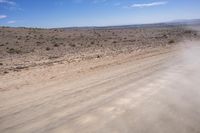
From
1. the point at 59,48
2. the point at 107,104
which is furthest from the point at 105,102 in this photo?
the point at 59,48

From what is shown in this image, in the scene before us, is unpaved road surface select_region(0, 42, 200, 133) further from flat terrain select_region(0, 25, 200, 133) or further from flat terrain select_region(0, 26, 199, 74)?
flat terrain select_region(0, 26, 199, 74)

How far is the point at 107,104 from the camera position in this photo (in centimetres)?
663

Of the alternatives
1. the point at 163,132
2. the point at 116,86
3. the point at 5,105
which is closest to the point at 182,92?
the point at 116,86

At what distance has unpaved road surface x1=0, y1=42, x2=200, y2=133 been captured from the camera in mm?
5375

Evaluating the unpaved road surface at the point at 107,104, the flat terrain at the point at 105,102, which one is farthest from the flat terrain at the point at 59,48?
the unpaved road surface at the point at 107,104

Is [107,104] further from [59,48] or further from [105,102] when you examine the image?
[59,48]

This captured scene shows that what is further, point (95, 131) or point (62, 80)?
point (62, 80)

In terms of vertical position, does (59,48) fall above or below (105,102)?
below

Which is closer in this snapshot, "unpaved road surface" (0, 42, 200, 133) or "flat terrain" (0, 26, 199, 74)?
"unpaved road surface" (0, 42, 200, 133)

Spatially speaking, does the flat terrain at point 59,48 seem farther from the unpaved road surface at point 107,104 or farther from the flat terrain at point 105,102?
the unpaved road surface at point 107,104

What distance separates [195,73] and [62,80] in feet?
16.2

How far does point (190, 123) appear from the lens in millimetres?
5477

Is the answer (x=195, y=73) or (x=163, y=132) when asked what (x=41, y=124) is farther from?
(x=195, y=73)

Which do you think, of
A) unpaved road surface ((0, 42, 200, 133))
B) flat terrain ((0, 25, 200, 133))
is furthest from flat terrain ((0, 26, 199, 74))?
unpaved road surface ((0, 42, 200, 133))
